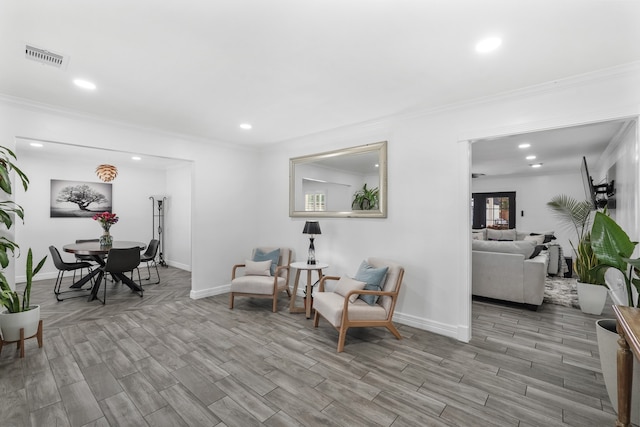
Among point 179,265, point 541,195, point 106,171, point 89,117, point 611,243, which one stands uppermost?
point 89,117

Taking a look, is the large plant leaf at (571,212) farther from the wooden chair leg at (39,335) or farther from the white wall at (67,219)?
the white wall at (67,219)

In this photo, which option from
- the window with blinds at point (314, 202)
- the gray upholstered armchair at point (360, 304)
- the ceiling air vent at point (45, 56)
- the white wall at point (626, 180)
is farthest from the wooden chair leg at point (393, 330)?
the ceiling air vent at point (45, 56)

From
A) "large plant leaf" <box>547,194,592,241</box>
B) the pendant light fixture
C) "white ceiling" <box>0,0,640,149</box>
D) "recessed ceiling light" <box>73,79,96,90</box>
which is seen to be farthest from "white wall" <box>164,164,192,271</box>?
"large plant leaf" <box>547,194,592,241</box>

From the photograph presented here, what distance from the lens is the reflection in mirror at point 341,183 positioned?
3850 mm

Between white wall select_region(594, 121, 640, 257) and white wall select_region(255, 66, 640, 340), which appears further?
white wall select_region(594, 121, 640, 257)

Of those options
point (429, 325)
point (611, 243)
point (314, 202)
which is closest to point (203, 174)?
point (314, 202)

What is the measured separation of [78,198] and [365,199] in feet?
20.2

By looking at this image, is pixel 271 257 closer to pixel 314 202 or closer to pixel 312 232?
pixel 312 232

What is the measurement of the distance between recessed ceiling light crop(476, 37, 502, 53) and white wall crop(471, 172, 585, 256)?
724 centimetres

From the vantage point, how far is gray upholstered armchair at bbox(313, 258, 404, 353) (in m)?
3.01

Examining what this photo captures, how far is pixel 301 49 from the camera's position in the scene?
2.17 metres

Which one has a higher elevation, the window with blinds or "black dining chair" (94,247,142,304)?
the window with blinds

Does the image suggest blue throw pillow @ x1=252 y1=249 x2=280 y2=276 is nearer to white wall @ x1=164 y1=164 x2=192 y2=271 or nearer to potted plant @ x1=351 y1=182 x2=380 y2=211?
potted plant @ x1=351 y1=182 x2=380 y2=211

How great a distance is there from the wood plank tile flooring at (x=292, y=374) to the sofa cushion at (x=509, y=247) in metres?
0.98
